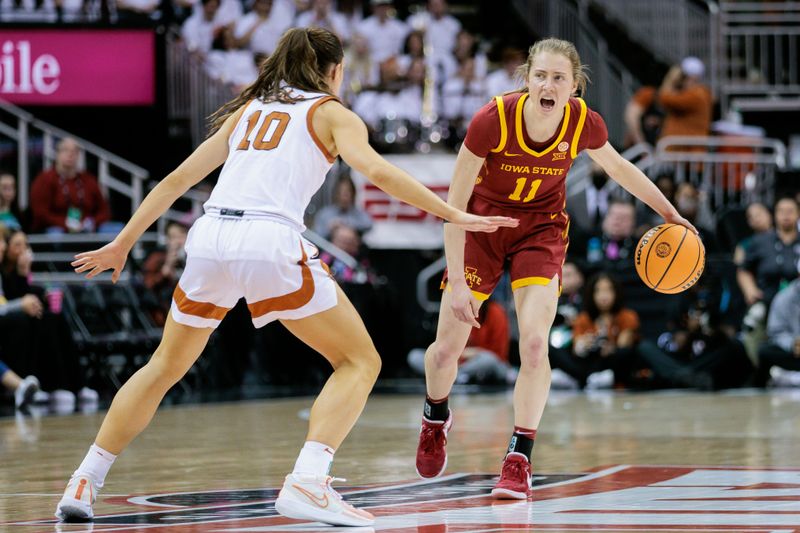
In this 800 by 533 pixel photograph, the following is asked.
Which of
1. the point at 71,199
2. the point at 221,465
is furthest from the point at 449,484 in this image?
the point at 71,199

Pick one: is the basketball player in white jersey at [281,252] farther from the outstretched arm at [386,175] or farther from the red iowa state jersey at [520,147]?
the red iowa state jersey at [520,147]

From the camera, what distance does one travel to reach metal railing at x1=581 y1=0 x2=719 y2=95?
2005 cm

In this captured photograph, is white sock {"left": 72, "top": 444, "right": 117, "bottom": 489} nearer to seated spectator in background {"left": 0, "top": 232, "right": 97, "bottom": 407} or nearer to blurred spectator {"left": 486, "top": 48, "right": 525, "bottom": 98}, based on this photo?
seated spectator in background {"left": 0, "top": 232, "right": 97, "bottom": 407}

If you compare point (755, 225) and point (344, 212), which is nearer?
point (755, 225)

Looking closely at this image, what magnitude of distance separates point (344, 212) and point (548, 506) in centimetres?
1023

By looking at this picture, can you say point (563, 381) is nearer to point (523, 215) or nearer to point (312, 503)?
point (523, 215)

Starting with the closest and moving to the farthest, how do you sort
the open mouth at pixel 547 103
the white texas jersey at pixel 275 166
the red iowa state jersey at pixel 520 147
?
the white texas jersey at pixel 275 166 → the open mouth at pixel 547 103 → the red iowa state jersey at pixel 520 147

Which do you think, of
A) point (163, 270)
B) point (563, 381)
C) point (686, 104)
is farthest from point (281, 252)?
point (686, 104)

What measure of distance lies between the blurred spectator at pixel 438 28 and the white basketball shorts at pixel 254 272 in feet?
44.8

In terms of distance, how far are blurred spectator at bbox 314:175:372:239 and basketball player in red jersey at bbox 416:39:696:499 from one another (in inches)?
346

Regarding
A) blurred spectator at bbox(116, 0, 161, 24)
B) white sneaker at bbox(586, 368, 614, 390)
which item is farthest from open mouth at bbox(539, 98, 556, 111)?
blurred spectator at bbox(116, 0, 161, 24)

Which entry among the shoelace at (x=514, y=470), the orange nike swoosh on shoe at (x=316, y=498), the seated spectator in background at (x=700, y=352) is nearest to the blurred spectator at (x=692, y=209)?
the seated spectator in background at (x=700, y=352)

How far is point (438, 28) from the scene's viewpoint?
61.8 feet

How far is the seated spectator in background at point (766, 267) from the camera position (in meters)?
14.0
